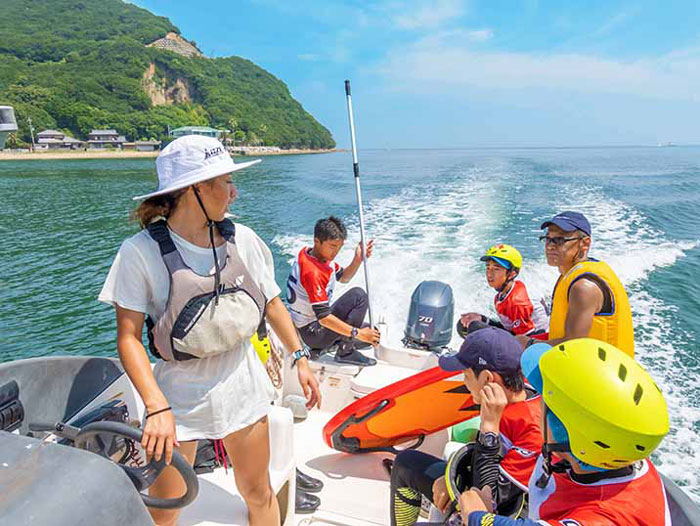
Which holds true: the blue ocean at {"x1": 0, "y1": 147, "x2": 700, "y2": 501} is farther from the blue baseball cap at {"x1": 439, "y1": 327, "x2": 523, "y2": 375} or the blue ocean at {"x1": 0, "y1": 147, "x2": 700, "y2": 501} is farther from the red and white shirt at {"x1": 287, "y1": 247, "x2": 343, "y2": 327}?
the blue baseball cap at {"x1": 439, "y1": 327, "x2": 523, "y2": 375}

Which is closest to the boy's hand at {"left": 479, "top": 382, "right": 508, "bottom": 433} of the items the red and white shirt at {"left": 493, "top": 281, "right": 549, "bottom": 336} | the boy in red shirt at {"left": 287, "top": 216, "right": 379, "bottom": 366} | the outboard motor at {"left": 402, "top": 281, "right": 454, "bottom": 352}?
the boy in red shirt at {"left": 287, "top": 216, "right": 379, "bottom": 366}

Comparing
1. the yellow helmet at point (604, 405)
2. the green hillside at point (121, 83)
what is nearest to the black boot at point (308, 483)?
the yellow helmet at point (604, 405)

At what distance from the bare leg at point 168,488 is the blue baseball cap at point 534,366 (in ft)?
3.77

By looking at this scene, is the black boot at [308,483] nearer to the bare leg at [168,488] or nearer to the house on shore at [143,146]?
the bare leg at [168,488]

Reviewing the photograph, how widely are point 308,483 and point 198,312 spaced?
1.58 meters

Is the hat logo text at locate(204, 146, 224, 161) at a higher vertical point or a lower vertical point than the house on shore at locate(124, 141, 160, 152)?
lower

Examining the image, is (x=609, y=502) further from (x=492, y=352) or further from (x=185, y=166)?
(x=185, y=166)

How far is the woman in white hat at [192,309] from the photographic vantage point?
4.47ft

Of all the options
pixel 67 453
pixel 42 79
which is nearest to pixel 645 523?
pixel 67 453

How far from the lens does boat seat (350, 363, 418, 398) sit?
3.29 metres

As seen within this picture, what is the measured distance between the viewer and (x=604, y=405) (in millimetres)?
1061

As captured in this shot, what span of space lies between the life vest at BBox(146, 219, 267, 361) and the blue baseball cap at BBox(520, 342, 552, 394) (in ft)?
2.79

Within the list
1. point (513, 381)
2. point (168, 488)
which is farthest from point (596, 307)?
point (168, 488)

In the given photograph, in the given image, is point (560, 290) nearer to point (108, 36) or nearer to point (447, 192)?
point (447, 192)
